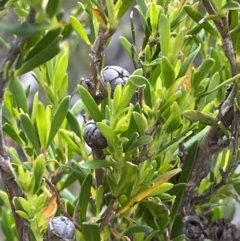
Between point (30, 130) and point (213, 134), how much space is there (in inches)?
7.0

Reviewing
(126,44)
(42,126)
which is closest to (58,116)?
(42,126)

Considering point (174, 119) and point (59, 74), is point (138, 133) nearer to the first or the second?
point (174, 119)

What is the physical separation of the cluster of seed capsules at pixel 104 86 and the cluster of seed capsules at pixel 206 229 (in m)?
0.14

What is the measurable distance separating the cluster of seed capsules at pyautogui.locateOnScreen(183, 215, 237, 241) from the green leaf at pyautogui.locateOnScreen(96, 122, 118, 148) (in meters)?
0.14

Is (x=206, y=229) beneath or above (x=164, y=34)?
beneath

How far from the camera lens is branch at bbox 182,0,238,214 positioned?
0.47 m

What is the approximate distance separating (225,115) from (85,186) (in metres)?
0.15

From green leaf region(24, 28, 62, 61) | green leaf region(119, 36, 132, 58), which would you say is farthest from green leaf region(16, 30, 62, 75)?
green leaf region(119, 36, 132, 58)

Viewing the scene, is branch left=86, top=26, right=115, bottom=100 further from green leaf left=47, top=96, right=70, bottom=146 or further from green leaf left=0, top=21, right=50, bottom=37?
green leaf left=0, top=21, right=50, bottom=37

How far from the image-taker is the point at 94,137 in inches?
17.9

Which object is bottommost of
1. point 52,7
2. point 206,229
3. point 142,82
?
point 206,229

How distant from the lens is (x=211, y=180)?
0.61 metres

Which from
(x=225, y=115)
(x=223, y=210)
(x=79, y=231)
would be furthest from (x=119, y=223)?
(x=223, y=210)

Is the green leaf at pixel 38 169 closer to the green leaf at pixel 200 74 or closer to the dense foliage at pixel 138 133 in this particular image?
Answer: the dense foliage at pixel 138 133
